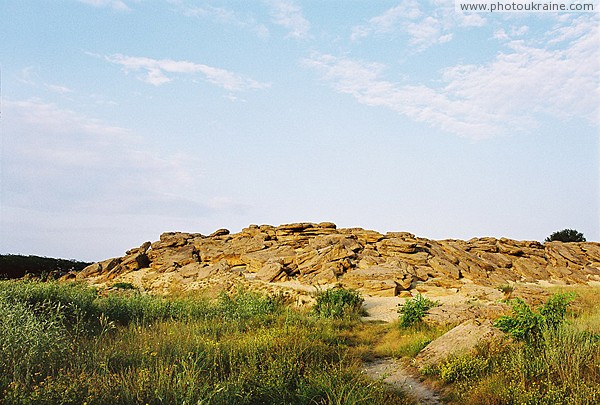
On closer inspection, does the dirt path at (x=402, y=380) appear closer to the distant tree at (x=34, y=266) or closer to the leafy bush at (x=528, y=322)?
the leafy bush at (x=528, y=322)

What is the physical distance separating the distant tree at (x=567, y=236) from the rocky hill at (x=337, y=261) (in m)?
12.4

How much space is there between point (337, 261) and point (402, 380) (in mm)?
14346

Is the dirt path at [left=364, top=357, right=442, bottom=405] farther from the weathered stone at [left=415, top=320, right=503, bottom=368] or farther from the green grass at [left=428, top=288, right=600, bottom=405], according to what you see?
the weathered stone at [left=415, top=320, right=503, bottom=368]

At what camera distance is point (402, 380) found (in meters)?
8.09

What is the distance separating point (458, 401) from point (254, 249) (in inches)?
784

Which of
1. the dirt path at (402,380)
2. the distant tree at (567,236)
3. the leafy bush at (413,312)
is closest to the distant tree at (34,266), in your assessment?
the leafy bush at (413,312)

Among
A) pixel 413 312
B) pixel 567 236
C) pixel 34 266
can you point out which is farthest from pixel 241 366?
pixel 567 236

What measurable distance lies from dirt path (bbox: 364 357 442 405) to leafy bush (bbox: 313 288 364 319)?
406 cm

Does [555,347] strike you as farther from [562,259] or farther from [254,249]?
[562,259]

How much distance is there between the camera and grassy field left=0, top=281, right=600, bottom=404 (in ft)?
Result: 17.8

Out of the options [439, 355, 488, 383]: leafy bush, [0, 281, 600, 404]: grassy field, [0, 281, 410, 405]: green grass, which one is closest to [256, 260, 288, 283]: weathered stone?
[0, 281, 410, 405]: green grass

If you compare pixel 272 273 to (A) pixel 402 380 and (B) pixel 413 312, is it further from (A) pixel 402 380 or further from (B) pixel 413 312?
(A) pixel 402 380

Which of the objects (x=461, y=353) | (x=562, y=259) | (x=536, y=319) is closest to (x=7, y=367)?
(x=461, y=353)

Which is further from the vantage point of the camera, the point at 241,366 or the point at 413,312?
the point at 413,312
